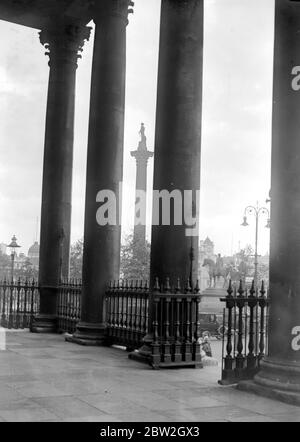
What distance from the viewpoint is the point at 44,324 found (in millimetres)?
20281

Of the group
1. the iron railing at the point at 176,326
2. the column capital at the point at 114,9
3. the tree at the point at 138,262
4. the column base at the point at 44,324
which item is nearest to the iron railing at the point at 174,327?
the iron railing at the point at 176,326

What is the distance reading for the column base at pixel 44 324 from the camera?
2014 cm

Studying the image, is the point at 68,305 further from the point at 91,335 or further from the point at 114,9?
the point at 114,9

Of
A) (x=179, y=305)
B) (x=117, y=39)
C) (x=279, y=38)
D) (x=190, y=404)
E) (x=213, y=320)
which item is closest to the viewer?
(x=190, y=404)

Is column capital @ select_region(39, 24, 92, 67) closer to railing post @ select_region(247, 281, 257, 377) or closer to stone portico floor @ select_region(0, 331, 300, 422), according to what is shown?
stone portico floor @ select_region(0, 331, 300, 422)

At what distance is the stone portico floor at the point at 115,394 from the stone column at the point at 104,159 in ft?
10.8

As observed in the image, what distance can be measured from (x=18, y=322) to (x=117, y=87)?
9064 millimetres

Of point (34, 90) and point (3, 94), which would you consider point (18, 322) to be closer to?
point (34, 90)

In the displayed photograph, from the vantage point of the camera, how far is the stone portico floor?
7.84 meters

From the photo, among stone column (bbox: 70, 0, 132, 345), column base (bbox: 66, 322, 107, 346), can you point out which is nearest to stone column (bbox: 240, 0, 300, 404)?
column base (bbox: 66, 322, 107, 346)

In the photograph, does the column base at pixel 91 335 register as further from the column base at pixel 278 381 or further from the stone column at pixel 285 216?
the column base at pixel 278 381

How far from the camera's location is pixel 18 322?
840 inches

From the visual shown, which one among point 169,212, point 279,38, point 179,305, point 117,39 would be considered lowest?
point 179,305
